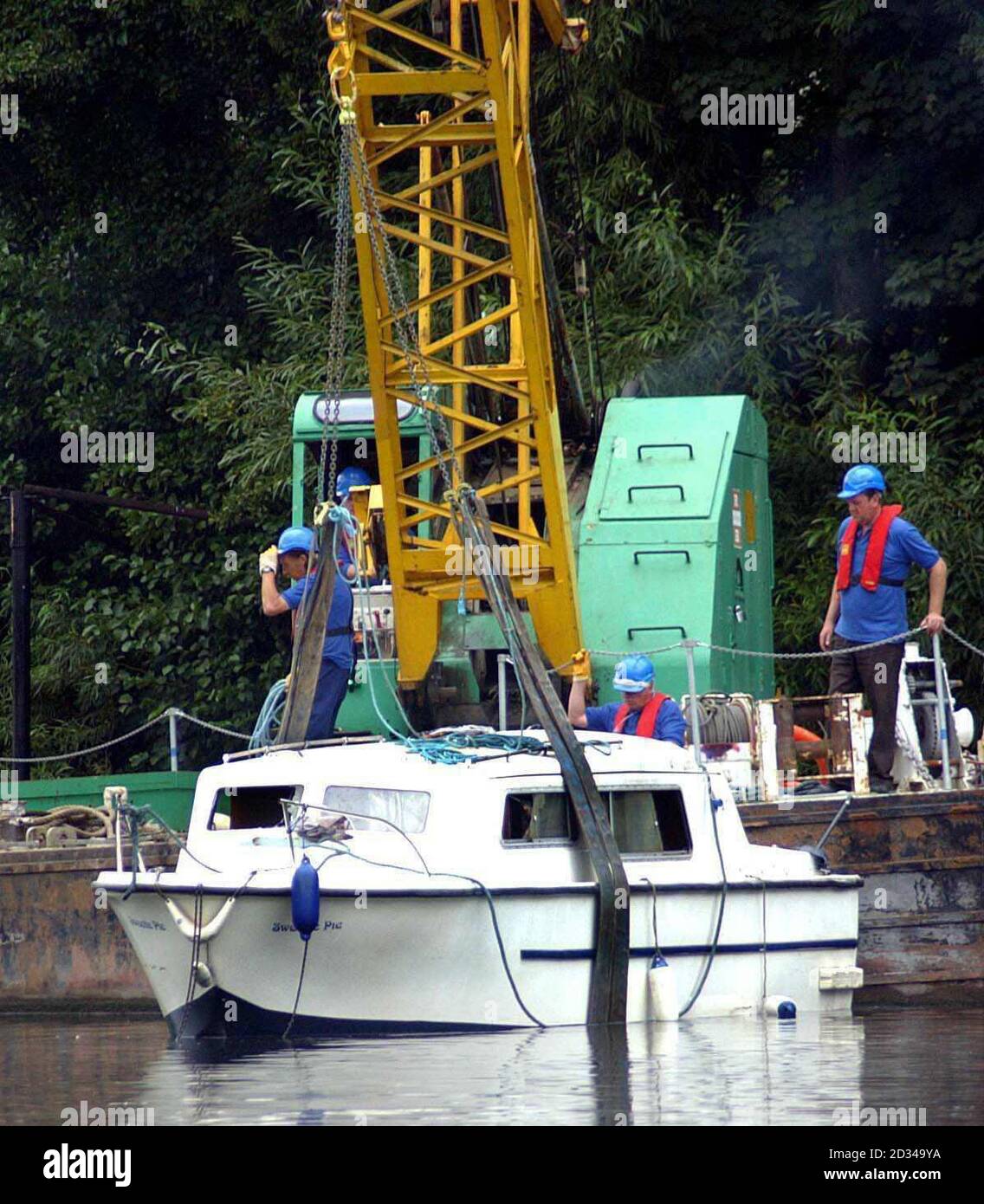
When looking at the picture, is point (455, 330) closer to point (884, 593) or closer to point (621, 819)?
point (884, 593)

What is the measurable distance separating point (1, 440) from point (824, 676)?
1280 cm

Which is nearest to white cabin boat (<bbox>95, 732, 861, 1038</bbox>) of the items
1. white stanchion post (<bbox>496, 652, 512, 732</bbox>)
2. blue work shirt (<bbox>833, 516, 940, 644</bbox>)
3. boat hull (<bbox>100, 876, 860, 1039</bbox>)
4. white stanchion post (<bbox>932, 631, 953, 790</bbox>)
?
boat hull (<bbox>100, 876, 860, 1039</bbox>)

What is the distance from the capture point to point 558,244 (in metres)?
27.3

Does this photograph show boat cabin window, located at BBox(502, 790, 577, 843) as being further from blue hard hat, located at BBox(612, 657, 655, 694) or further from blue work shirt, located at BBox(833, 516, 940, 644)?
blue work shirt, located at BBox(833, 516, 940, 644)

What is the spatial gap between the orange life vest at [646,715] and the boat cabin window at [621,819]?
138cm

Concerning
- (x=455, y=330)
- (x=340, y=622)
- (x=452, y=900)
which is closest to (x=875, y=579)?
(x=340, y=622)

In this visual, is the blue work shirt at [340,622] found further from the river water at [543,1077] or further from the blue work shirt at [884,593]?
the blue work shirt at [884,593]

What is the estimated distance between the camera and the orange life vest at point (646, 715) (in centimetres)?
1562

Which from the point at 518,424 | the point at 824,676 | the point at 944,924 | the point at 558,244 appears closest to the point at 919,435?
the point at 824,676

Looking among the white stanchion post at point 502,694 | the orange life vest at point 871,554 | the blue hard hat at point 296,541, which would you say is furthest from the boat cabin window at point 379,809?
the orange life vest at point 871,554

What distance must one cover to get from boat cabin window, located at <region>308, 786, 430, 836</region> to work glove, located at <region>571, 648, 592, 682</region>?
14.1ft

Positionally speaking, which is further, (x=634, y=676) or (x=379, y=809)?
(x=634, y=676)

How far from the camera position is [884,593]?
1581 centimetres

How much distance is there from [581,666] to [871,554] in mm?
2795
